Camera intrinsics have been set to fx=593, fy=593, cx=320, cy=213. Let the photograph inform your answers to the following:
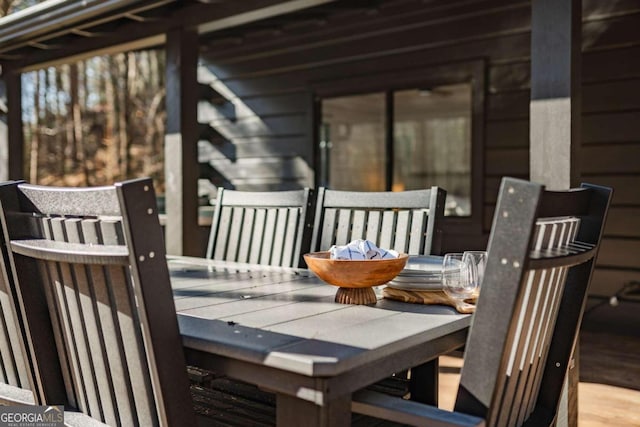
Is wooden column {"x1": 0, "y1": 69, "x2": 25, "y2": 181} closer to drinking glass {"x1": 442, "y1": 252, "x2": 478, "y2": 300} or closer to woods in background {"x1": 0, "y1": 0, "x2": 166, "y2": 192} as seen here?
drinking glass {"x1": 442, "y1": 252, "x2": 478, "y2": 300}

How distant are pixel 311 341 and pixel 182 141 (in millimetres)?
2882

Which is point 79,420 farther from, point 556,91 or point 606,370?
point 606,370

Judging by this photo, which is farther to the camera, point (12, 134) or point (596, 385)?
point (12, 134)

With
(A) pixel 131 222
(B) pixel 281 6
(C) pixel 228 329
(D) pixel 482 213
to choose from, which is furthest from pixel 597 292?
(A) pixel 131 222

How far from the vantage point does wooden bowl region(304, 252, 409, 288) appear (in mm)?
1458

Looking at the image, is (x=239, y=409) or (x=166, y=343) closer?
(x=166, y=343)

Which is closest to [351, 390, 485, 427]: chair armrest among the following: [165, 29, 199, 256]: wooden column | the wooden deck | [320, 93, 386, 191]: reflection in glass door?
the wooden deck

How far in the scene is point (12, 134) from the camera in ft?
16.6

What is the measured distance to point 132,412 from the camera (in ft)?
3.92

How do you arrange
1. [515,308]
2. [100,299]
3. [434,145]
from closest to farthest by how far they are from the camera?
1. [515,308]
2. [100,299]
3. [434,145]

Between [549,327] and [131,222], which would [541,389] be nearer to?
[549,327]

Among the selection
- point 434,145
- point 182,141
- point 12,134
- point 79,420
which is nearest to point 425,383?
point 79,420

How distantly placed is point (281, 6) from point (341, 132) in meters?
2.98

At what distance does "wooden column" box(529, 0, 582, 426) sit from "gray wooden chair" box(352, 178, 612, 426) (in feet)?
3.44
